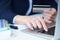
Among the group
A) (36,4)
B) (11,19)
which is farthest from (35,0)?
(11,19)

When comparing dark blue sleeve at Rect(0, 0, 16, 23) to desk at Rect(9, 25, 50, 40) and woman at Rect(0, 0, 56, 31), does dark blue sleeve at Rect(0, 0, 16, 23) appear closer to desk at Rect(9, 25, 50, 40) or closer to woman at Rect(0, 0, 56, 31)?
woman at Rect(0, 0, 56, 31)

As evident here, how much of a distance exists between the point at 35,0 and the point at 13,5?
352mm

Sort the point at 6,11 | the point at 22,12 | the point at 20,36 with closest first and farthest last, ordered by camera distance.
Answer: the point at 20,36
the point at 6,11
the point at 22,12

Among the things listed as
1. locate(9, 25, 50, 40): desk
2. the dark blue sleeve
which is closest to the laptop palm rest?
locate(9, 25, 50, 40): desk

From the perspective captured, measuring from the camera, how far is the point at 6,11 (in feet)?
3.41

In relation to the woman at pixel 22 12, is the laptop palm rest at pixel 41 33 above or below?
below

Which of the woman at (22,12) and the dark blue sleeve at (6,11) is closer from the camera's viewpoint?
the woman at (22,12)

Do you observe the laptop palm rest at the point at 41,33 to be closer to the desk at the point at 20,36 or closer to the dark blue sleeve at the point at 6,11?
the desk at the point at 20,36

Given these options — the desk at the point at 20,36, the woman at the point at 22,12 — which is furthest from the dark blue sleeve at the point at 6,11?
the desk at the point at 20,36

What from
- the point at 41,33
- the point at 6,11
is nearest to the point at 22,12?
the point at 6,11

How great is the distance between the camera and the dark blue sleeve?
101 cm

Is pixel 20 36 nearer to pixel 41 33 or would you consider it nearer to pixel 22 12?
pixel 41 33

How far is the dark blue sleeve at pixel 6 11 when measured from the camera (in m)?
1.01

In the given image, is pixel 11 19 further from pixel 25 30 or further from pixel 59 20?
pixel 59 20
